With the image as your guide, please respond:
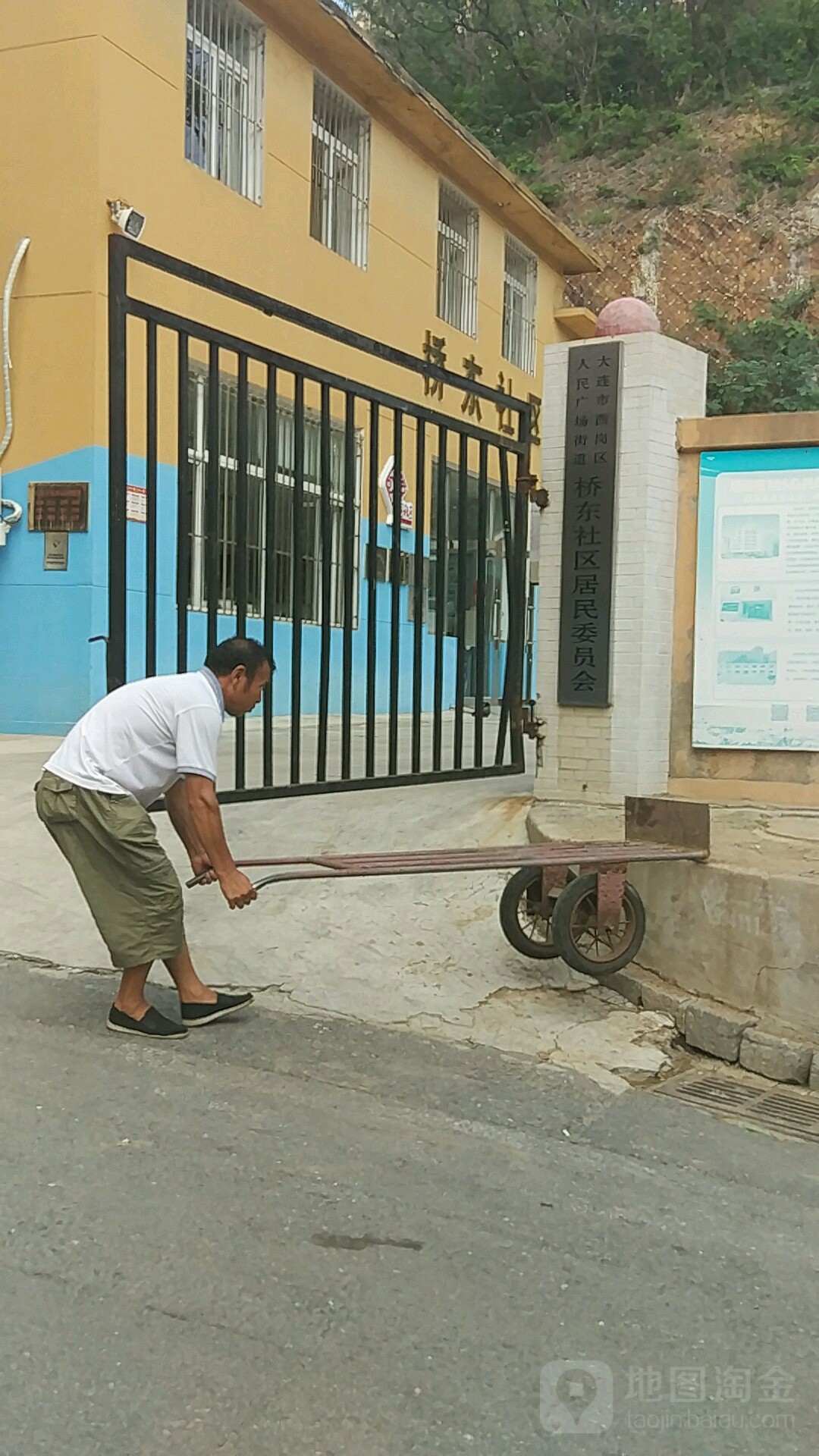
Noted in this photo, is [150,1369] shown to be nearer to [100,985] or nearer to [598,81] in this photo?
[100,985]

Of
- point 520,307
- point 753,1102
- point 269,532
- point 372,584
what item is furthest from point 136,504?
point 520,307

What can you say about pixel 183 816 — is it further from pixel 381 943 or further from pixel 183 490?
pixel 183 490

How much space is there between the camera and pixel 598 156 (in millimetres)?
30031

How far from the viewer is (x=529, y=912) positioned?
5.27m

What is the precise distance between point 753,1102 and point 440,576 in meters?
3.91

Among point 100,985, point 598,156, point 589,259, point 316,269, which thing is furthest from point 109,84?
point 598,156

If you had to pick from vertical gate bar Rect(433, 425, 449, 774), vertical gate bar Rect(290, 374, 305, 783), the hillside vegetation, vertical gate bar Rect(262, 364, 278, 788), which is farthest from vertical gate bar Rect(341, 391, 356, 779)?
the hillside vegetation

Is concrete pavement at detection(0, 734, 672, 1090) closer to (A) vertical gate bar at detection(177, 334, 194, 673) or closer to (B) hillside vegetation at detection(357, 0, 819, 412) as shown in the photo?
(A) vertical gate bar at detection(177, 334, 194, 673)

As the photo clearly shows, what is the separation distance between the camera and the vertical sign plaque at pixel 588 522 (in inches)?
278

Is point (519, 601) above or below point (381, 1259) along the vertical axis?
above

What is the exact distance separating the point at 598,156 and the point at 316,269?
20045 mm

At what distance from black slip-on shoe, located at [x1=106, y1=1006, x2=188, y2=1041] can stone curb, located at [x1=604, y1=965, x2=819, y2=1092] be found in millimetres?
1893

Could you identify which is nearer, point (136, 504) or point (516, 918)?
point (516, 918)

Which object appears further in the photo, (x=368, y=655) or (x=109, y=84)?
(x=109, y=84)
